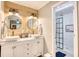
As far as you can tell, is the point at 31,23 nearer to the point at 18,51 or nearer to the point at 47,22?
the point at 47,22

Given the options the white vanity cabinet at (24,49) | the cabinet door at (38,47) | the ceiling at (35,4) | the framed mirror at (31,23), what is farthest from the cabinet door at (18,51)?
the ceiling at (35,4)

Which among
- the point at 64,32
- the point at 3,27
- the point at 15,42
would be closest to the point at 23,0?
the point at 3,27

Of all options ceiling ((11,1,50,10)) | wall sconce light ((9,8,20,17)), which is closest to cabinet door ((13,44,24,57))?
wall sconce light ((9,8,20,17))

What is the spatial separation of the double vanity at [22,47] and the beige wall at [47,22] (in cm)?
8

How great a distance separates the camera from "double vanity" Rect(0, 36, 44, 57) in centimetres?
118

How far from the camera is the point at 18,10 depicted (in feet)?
4.16

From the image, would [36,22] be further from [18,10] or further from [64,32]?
[64,32]

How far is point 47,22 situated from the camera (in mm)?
1377

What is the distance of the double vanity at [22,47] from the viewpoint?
3.87 feet

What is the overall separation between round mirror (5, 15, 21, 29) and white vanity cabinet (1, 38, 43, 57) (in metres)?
0.21

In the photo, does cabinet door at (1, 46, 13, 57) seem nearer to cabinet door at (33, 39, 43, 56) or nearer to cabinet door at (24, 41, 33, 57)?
cabinet door at (24, 41, 33, 57)

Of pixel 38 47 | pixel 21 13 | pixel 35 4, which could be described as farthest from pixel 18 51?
pixel 35 4

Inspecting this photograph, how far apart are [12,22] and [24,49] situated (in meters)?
0.36

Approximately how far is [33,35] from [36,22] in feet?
0.57
